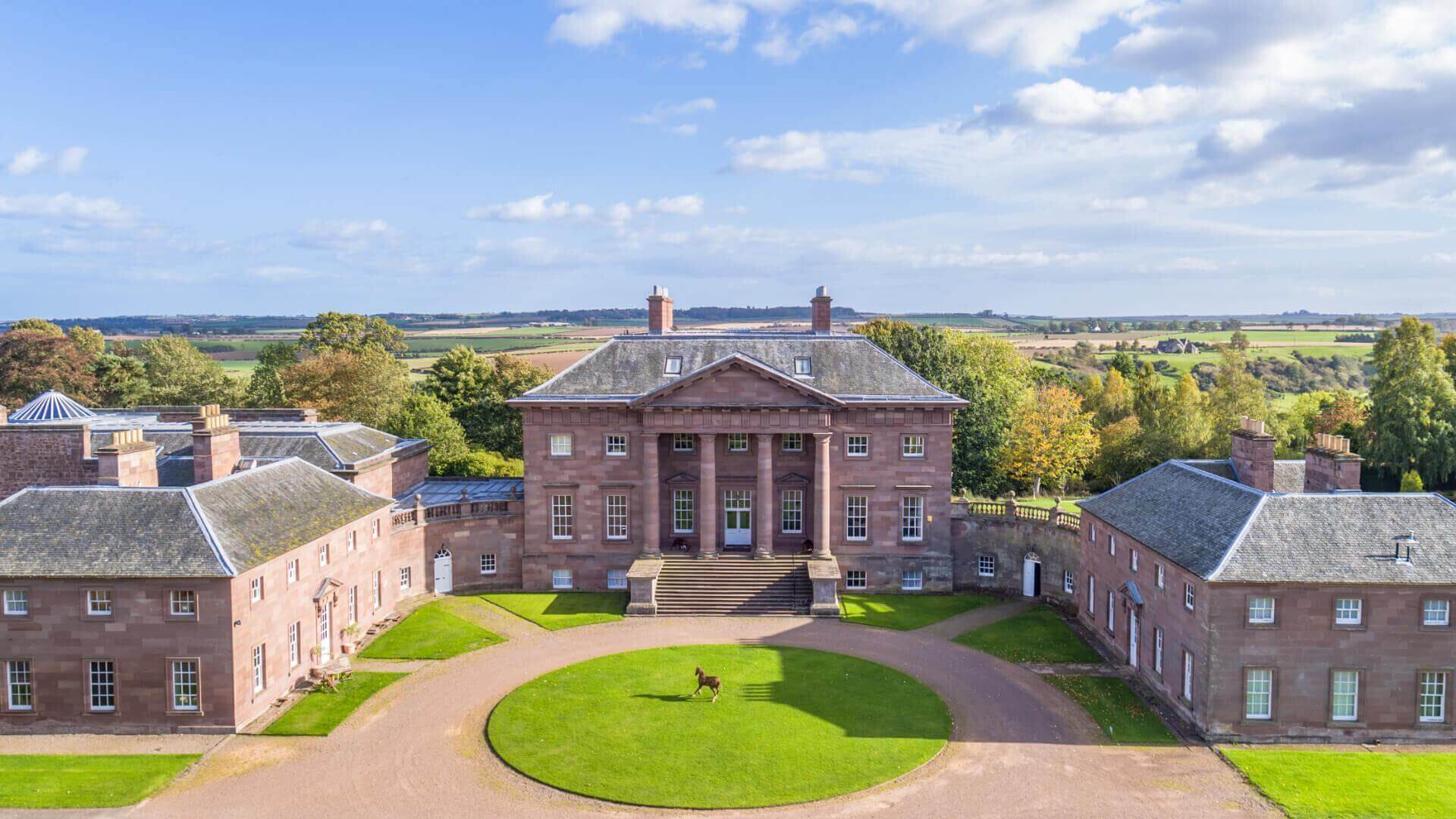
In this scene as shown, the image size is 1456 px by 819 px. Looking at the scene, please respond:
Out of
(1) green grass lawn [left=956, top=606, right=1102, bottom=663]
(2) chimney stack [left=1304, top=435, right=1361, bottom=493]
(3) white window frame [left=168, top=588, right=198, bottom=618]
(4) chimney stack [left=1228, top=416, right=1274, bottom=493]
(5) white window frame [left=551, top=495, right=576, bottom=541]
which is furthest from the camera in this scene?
(5) white window frame [left=551, top=495, right=576, bottom=541]

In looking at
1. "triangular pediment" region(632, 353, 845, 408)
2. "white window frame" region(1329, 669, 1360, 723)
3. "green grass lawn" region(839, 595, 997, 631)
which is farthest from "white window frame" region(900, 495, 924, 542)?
"white window frame" region(1329, 669, 1360, 723)

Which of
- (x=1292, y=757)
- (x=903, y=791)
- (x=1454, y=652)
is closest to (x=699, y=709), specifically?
(x=903, y=791)

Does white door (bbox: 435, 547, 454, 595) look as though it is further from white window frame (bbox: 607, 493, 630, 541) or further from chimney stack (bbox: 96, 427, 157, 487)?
chimney stack (bbox: 96, 427, 157, 487)

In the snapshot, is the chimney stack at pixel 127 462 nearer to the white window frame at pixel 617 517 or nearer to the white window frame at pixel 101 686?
the white window frame at pixel 101 686

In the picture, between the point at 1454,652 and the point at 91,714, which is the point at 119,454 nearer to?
the point at 91,714

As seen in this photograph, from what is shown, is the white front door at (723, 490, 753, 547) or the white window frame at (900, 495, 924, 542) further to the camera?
the white front door at (723, 490, 753, 547)

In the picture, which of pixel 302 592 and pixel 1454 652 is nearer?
pixel 1454 652
